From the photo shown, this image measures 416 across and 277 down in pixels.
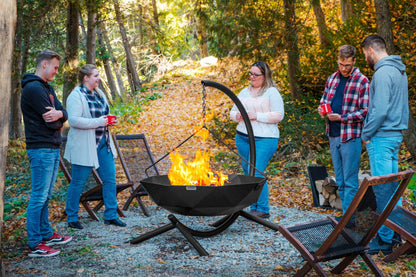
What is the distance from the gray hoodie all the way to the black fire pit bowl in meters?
1.23

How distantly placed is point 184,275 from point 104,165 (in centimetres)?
193

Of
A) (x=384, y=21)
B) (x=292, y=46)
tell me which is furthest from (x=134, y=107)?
(x=384, y=21)

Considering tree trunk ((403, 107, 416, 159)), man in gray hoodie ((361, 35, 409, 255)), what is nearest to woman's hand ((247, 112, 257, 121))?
man in gray hoodie ((361, 35, 409, 255))

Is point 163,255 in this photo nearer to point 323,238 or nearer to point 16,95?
point 323,238

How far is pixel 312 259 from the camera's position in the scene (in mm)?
3111

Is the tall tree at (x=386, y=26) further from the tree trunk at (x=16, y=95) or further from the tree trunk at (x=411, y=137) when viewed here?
the tree trunk at (x=16, y=95)

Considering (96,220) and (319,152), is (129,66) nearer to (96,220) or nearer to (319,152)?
(319,152)

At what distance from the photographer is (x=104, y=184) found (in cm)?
504

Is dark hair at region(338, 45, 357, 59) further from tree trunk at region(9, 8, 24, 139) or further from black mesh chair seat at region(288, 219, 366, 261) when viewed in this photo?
tree trunk at region(9, 8, 24, 139)

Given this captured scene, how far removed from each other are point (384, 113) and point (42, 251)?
11.3 ft

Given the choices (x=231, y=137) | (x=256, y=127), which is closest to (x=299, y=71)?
(x=231, y=137)

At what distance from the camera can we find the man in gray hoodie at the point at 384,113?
3.68 metres

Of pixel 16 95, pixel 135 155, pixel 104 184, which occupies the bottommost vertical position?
pixel 104 184

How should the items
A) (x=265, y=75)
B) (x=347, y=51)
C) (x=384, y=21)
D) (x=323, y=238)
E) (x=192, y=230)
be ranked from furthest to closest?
(x=384, y=21) < (x=265, y=75) < (x=192, y=230) < (x=347, y=51) < (x=323, y=238)
